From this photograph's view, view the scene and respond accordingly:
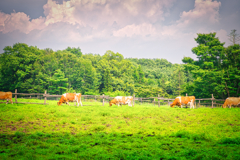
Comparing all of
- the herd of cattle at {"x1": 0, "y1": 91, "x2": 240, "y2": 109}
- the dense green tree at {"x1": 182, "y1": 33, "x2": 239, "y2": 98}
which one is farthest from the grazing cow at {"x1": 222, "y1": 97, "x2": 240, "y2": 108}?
the dense green tree at {"x1": 182, "y1": 33, "x2": 239, "y2": 98}

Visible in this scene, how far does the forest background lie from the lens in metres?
33.5

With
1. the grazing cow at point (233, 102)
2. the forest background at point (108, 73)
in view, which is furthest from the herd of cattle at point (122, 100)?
the forest background at point (108, 73)

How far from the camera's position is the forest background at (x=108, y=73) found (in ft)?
110

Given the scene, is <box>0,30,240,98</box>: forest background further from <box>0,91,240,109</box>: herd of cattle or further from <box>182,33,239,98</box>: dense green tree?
<box>0,91,240,109</box>: herd of cattle

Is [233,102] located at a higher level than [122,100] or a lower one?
lower

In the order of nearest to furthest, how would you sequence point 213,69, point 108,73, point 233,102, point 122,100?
point 122,100, point 233,102, point 213,69, point 108,73

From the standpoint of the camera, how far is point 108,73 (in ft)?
163

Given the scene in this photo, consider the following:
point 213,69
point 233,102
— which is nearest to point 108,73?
point 213,69

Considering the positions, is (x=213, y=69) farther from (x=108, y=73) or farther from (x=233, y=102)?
(x=108, y=73)

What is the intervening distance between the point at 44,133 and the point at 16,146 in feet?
5.71

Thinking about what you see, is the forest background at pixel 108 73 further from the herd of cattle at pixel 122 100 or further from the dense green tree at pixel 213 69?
the herd of cattle at pixel 122 100

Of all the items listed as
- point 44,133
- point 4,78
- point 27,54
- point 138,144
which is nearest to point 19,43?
point 27,54

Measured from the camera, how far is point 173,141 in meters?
6.32

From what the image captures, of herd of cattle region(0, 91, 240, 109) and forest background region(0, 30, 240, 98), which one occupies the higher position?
forest background region(0, 30, 240, 98)
